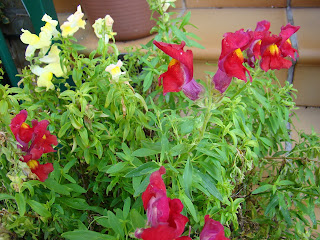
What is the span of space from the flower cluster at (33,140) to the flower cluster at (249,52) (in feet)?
1.29

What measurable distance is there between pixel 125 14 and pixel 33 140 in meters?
1.10

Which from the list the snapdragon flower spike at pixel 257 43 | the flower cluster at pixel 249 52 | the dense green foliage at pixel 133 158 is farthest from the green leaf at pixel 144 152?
the snapdragon flower spike at pixel 257 43

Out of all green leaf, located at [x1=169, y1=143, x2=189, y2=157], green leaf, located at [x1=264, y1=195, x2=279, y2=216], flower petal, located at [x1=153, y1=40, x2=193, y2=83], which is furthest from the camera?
green leaf, located at [x1=264, y1=195, x2=279, y2=216]

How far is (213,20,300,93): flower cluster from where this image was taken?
0.67 meters

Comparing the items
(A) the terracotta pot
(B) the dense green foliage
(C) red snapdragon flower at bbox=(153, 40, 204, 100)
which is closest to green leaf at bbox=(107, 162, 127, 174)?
(B) the dense green foliage

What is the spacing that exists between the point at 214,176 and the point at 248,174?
372 millimetres

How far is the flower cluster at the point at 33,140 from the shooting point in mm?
760

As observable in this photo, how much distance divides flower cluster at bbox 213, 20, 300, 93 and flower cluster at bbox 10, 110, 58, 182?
1.29ft

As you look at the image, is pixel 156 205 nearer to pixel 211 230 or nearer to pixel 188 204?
pixel 211 230

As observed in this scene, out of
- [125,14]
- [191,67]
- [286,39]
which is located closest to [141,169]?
[191,67]

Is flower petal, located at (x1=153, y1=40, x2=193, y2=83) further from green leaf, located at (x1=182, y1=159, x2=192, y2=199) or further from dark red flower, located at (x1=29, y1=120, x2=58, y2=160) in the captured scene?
dark red flower, located at (x1=29, y1=120, x2=58, y2=160)

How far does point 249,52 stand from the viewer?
90cm

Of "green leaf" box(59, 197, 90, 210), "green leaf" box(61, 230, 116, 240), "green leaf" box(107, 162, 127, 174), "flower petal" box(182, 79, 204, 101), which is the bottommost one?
"green leaf" box(59, 197, 90, 210)

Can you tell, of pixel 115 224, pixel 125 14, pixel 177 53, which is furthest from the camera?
pixel 125 14
